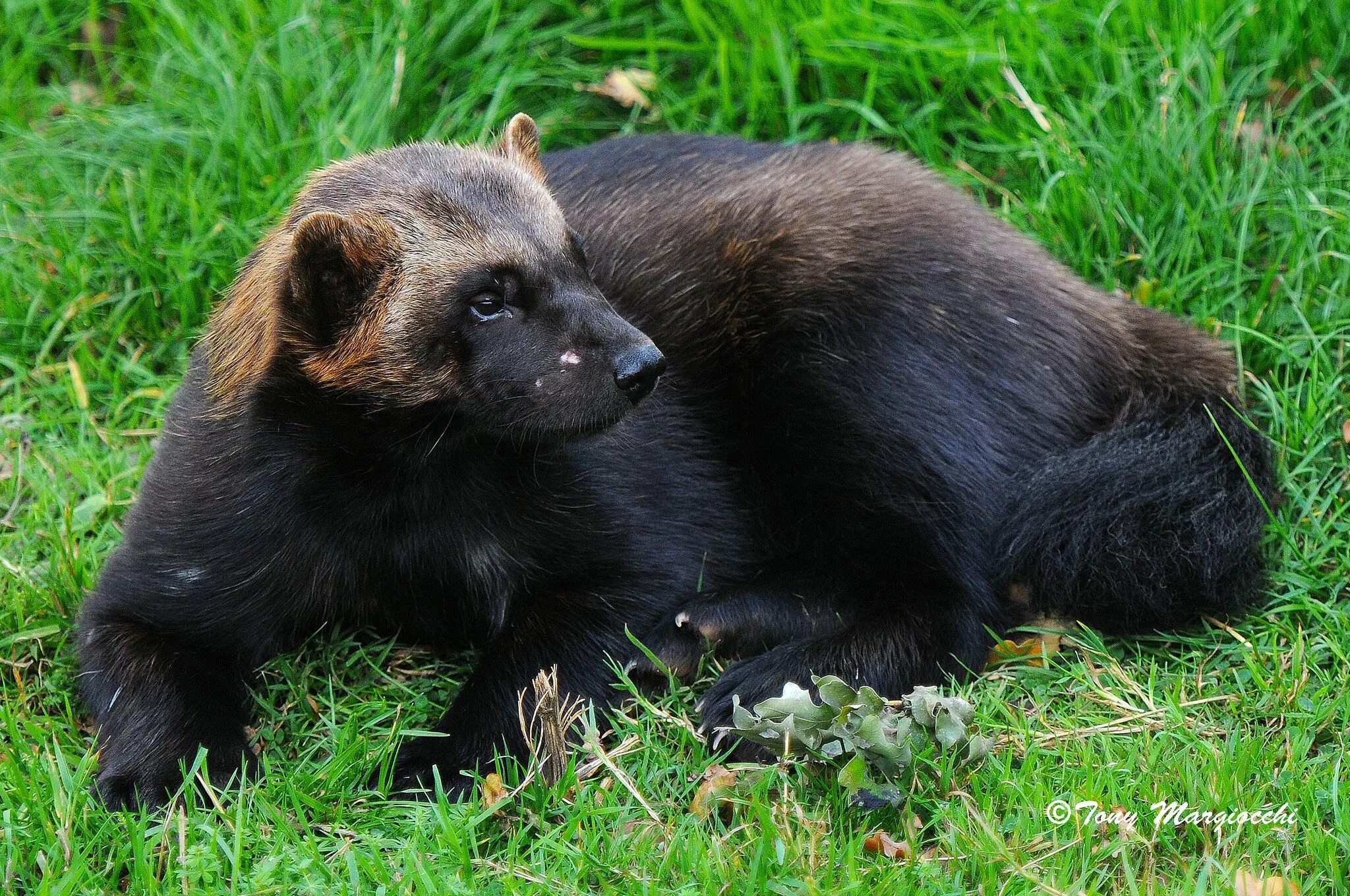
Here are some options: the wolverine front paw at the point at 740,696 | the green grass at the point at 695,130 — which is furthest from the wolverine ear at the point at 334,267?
the wolverine front paw at the point at 740,696

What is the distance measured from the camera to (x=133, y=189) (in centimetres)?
528

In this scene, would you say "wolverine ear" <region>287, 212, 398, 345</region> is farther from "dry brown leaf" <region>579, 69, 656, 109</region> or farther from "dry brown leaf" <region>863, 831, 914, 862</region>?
"dry brown leaf" <region>579, 69, 656, 109</region>

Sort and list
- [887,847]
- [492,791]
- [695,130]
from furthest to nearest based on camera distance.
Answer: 1. [695,130]
2. [492,791]
3. [887,847]

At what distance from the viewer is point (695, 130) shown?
549cm

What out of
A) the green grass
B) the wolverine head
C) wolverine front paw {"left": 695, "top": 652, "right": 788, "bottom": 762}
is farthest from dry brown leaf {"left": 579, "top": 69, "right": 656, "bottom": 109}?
wolverine front paw {"left": 695, "top": 652, "right": 788, "bottom": 762}

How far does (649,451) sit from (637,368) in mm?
807

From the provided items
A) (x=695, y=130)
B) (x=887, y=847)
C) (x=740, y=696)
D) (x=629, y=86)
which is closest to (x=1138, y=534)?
(x=740, y=696)

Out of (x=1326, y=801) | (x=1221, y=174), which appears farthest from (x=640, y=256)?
(x=1326, y=801)

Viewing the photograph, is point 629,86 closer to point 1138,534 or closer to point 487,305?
point 487,305

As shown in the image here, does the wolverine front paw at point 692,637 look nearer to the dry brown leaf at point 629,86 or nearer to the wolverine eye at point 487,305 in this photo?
the wolverine eye at point 487,305

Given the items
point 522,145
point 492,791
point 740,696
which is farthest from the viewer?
point 522,145

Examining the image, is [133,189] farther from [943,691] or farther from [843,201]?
[943,691]

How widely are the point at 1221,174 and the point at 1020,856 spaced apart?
112 inches

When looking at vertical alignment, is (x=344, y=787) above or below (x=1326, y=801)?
below
